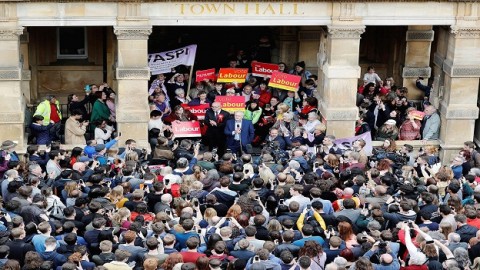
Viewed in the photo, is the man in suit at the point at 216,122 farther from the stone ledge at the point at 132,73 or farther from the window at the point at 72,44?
the window at the point at 72,44

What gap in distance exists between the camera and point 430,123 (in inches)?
1099

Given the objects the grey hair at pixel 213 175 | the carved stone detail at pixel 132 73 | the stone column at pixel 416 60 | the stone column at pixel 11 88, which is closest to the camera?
the grey hair at pixel 213 175

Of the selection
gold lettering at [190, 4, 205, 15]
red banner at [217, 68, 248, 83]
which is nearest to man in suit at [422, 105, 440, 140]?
red banner at [217, 68, 248, 83]

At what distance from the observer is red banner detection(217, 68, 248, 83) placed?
93.7 ft

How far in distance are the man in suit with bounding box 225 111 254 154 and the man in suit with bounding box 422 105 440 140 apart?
13.5ft

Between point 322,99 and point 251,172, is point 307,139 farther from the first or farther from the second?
point 251,172

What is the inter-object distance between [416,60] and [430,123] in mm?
2986

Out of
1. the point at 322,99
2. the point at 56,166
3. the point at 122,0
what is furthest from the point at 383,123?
the point at 56,166

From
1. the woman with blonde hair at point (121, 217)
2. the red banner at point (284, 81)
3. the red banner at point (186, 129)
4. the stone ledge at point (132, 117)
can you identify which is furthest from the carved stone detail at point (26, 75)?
the woman with blonde hair at point (121, 217)

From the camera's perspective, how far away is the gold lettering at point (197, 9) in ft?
86.9

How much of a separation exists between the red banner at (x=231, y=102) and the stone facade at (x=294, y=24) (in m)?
1.77

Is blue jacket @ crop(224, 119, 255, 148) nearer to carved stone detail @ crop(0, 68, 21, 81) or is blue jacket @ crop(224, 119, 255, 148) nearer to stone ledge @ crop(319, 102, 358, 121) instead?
stone ledge @ crop(319, 102, 358, 121)

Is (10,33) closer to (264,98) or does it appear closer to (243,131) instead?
(243,131)

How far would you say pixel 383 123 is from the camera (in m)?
28.2
